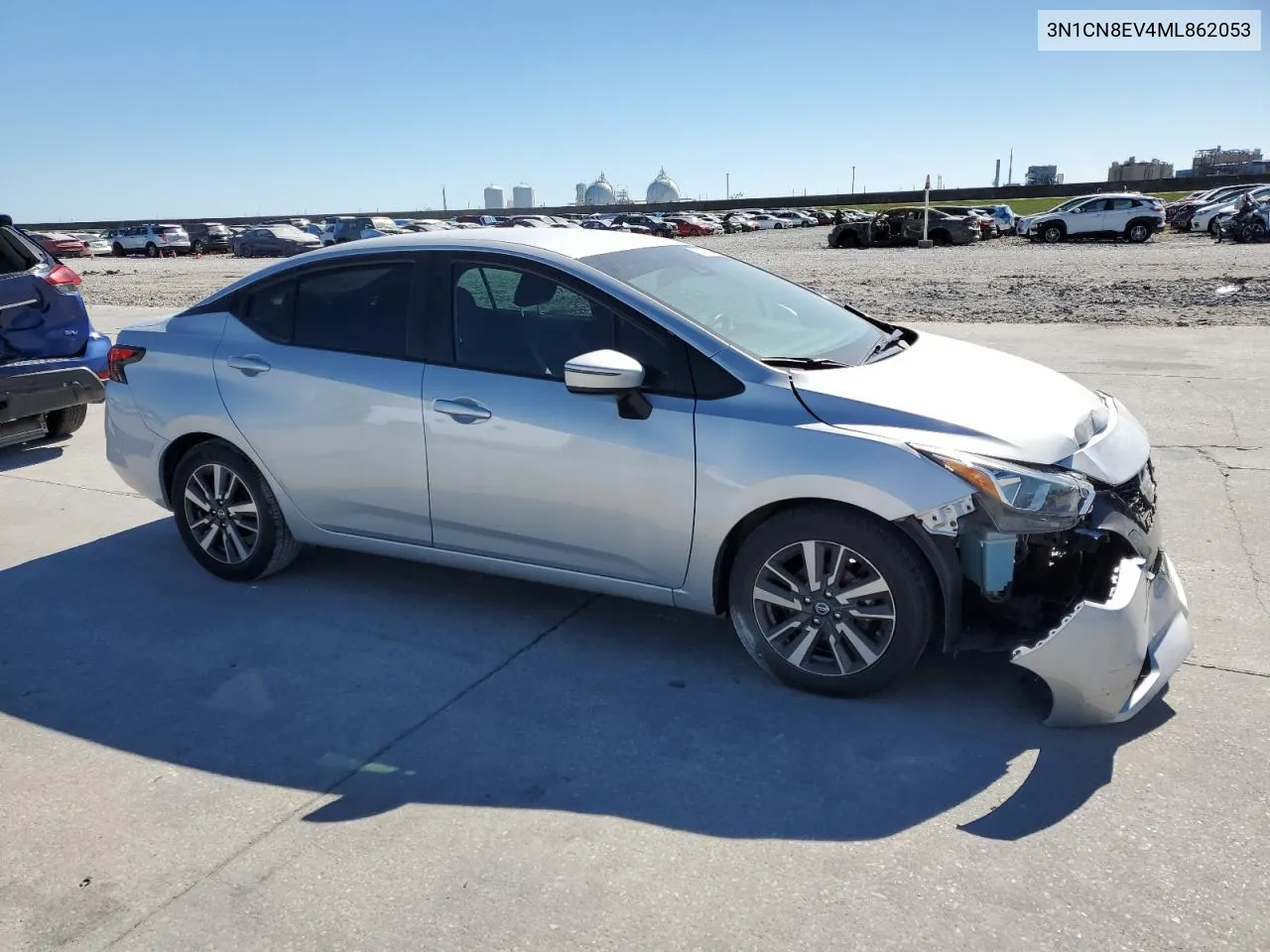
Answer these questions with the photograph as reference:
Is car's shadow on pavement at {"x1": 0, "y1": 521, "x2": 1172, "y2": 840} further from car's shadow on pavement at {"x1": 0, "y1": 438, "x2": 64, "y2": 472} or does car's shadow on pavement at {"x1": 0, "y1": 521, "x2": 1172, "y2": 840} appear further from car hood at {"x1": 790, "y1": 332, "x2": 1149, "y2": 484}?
car's shadow on pavement at {"x1": 0, "y1": 438, "x2": 64, "y2": 472}

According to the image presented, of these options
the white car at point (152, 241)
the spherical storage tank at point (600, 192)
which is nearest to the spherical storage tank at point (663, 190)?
the spherical storage tank at point (600, 192)

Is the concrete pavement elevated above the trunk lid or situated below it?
below

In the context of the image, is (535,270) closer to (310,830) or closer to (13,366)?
(310,830)

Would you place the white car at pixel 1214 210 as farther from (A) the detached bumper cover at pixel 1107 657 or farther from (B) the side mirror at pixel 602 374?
(B) the side mirror at pixel 602 374

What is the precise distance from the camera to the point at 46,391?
7324 mm

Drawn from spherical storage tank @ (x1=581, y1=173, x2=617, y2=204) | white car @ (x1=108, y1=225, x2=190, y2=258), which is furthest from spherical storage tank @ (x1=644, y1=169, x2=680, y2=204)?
white car @ (x1=108, y1=225, x2=190, y2=258)

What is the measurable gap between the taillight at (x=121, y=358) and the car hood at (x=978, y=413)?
132 inches

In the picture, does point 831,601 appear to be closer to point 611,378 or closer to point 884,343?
point 611,378

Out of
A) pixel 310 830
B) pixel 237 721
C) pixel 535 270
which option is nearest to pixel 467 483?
pixel 535 270

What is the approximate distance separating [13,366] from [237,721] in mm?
4784

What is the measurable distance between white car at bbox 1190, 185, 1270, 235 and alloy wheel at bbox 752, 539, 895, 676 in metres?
34.9

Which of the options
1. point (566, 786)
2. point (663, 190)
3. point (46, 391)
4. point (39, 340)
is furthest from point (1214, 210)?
point (663, 190)

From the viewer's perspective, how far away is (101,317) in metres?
17.7

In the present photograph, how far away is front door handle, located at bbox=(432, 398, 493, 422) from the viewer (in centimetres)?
421
